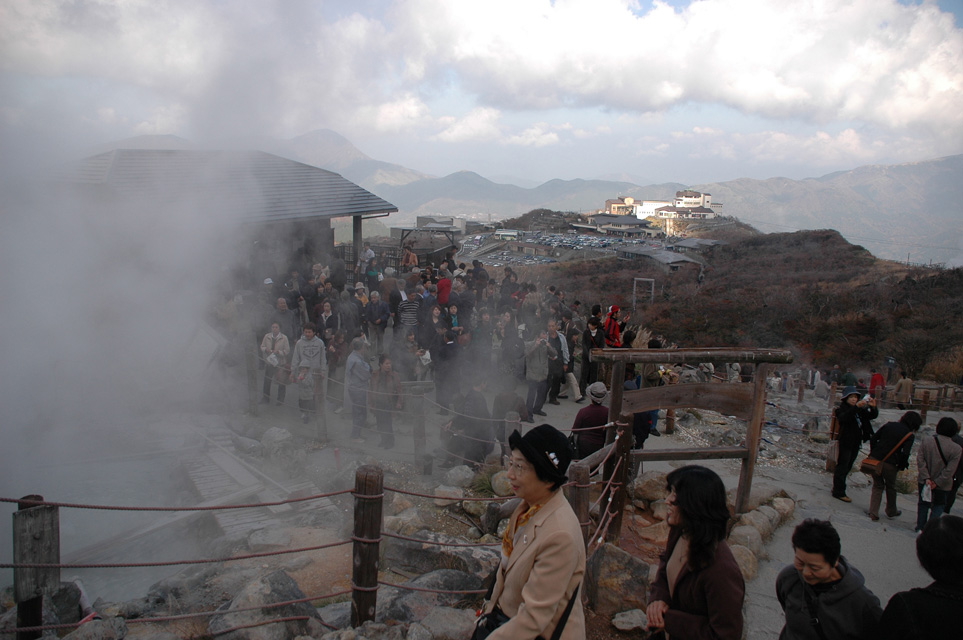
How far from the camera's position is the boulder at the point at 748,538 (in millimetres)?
4637

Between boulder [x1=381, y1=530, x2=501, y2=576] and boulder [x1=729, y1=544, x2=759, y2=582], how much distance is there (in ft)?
5.90

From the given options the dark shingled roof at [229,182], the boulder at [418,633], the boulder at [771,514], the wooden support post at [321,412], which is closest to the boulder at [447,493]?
the wooden support post at [321,412]

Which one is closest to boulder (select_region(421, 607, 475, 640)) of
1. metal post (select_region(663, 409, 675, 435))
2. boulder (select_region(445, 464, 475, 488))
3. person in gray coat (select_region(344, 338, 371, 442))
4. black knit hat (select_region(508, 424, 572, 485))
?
black knit hat (select_region(508, 424, 572, 485))

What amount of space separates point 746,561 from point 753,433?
1.14m

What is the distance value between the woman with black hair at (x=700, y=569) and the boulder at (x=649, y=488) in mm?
3336

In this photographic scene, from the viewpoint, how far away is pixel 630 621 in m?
3.48

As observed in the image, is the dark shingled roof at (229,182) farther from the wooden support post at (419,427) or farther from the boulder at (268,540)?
the boulder at (268,540)

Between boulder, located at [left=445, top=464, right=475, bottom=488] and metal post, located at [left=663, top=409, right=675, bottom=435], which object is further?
metal post, located at [left=663, top=409, right=675, bottom=435]

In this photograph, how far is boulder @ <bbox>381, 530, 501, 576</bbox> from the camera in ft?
13.8

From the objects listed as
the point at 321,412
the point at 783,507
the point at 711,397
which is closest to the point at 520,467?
the point at 711,397

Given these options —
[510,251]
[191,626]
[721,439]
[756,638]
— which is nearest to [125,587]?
[191,626]

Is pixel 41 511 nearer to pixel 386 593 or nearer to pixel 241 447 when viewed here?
pixel 386 593

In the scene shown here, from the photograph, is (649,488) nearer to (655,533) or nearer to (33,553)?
(655,533)

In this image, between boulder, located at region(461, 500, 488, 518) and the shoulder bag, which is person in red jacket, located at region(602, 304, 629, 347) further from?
boulder, located at region(461, 500, 488, 518)
